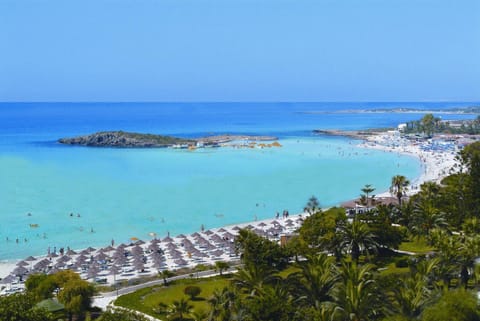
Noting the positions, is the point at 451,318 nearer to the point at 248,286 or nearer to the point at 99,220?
the point at 248,286

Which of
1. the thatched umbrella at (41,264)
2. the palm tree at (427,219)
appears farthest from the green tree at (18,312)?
the palm tree at (427,219)

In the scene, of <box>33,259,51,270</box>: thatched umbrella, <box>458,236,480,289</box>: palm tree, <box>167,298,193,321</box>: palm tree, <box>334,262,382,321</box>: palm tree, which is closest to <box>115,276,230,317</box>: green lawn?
<box>167,298,193,321</box>: palm tree

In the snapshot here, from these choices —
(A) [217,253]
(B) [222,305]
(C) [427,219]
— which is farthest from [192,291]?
(C) [427,219]

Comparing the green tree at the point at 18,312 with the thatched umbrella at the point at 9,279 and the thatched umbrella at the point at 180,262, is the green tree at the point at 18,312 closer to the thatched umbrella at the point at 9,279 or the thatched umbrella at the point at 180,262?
the thatched umbrella at the point at 9,279

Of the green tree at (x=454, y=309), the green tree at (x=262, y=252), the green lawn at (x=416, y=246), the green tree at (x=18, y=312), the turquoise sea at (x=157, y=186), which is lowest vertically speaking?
the turquoise sea at (x=157, y=186)

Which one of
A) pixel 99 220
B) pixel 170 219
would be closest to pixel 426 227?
pixel 170 219

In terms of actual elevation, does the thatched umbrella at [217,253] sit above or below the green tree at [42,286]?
below

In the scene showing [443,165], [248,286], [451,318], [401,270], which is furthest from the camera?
[443,165]
